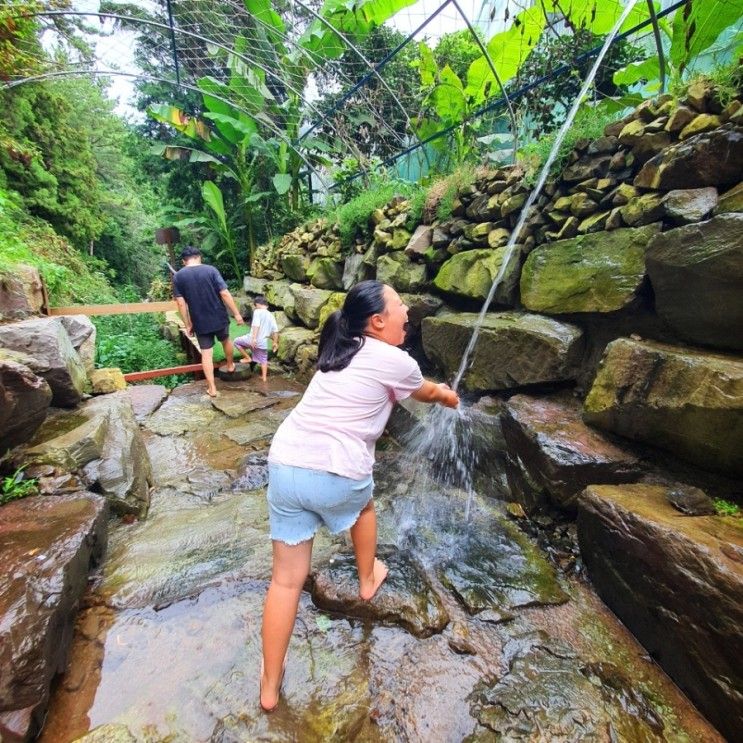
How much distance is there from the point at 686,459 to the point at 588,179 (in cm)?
223

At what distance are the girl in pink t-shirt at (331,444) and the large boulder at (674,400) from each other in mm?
1512

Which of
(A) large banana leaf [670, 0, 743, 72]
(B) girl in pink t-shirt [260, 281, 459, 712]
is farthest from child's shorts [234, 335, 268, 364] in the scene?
(A) large banana leaf [670, 0, 743, 72]

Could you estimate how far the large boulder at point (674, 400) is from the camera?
1893mm

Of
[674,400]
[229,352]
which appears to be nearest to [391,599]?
[674,400]

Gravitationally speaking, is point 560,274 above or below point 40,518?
above

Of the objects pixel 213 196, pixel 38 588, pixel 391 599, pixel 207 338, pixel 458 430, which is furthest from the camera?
pixel 213 196

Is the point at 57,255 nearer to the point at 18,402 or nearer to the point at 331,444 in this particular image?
the point at 18,402

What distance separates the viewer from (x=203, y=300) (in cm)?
514

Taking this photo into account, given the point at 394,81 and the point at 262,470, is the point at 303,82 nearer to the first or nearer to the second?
the point at 394,81

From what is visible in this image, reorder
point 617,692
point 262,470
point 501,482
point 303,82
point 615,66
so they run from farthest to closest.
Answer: point 303,82 < point 615,66 < point 262,470 < point 501,482 < point 617,692

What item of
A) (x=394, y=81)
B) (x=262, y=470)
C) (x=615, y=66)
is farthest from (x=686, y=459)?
(x=394, y=81)

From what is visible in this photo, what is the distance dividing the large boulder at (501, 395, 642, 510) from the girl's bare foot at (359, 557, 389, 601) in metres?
1.19

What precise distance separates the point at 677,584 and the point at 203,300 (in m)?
5.39

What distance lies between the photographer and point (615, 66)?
4516mm
